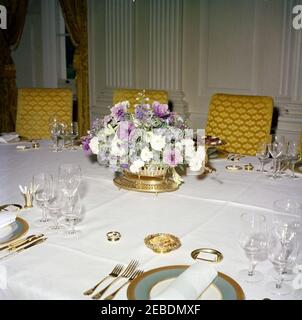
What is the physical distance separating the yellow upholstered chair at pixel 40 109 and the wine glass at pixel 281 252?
2418 mm

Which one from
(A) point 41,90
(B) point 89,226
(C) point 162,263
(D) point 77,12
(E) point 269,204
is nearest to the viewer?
(C) point 162,263

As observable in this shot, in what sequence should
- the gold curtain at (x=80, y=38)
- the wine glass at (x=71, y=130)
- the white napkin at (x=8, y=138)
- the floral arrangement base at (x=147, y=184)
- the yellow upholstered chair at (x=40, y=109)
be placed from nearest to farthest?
the floral arrangement base at (x=147, y=184)
the wine glass at (x=71, y=130)
the white napkin at (x=8, y=138)
the yellow upholstered chair at (x=40, y=109)
the gold curtain at (x=80, y=38)

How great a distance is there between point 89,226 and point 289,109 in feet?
8.82

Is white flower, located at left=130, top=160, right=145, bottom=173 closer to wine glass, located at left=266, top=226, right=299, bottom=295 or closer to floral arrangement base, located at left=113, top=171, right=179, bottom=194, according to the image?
floral arrangement base, located at left=113, top=171, right=179, bottom=194

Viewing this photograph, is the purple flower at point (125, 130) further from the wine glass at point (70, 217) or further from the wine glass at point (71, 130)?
the wine glass at point (71, 130)

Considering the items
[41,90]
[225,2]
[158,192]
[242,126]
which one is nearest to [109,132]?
[158,192]

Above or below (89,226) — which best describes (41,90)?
above

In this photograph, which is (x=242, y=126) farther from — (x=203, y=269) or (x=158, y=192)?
(x=203, y=269)

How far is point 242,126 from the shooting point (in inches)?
118

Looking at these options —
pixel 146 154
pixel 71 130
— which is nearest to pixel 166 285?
pixel 146 154

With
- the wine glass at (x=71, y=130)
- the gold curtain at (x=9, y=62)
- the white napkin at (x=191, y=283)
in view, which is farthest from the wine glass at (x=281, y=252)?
the gold curtain at (x=9, y=62)

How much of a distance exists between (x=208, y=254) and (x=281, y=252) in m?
0.24

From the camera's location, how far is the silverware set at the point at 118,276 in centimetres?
114

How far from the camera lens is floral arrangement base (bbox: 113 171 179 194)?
6.20ft
